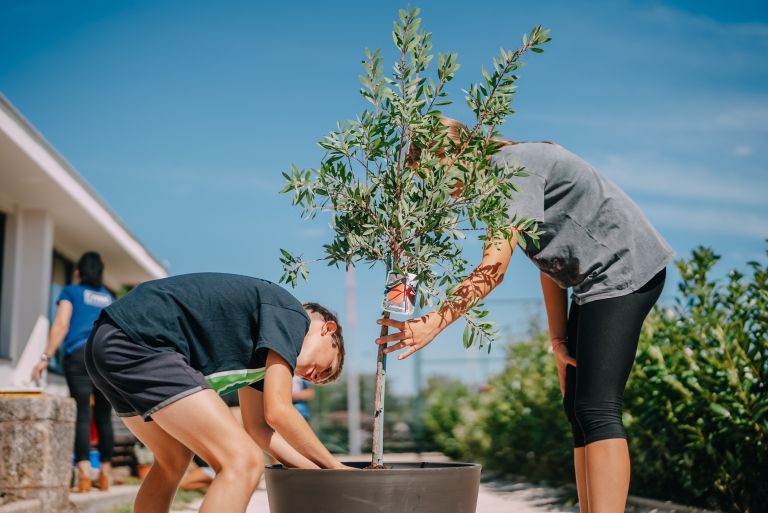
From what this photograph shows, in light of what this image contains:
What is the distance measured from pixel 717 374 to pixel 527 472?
172 inches

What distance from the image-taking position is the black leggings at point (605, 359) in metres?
2.80

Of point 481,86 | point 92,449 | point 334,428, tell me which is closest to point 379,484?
point 481,86

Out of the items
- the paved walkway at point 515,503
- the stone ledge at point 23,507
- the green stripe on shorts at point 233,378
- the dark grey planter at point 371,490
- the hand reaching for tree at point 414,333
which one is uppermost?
the hand reaching for tree at point 414,333

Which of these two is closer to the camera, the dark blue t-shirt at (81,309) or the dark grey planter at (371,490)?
the dark grey planter at (371,490)

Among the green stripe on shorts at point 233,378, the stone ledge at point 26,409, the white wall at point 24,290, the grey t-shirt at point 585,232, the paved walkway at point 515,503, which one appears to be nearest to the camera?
the green stripe on shorts at point 233,378

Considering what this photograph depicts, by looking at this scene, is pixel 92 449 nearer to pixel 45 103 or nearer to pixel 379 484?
pixel 379 484

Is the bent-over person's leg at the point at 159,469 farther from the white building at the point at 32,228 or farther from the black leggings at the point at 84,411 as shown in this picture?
the white building at the point at 32,228

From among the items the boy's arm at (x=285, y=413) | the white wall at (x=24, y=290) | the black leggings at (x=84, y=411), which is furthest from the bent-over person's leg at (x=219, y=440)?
the white wall at (x=24, y=290)

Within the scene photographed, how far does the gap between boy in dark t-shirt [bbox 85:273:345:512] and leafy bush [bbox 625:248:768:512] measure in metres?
2.55

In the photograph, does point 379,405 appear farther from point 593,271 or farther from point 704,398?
point 704,398

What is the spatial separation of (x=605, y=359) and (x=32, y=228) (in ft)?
30.5

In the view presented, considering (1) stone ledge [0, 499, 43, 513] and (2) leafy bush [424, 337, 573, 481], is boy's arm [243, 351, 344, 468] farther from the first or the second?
(2) leafy bush [424, 337, 573, 481]

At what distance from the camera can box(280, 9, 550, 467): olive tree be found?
2717 millimetres

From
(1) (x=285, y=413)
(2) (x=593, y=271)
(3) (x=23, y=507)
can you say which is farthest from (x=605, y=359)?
(3) (x=23, y=507)
